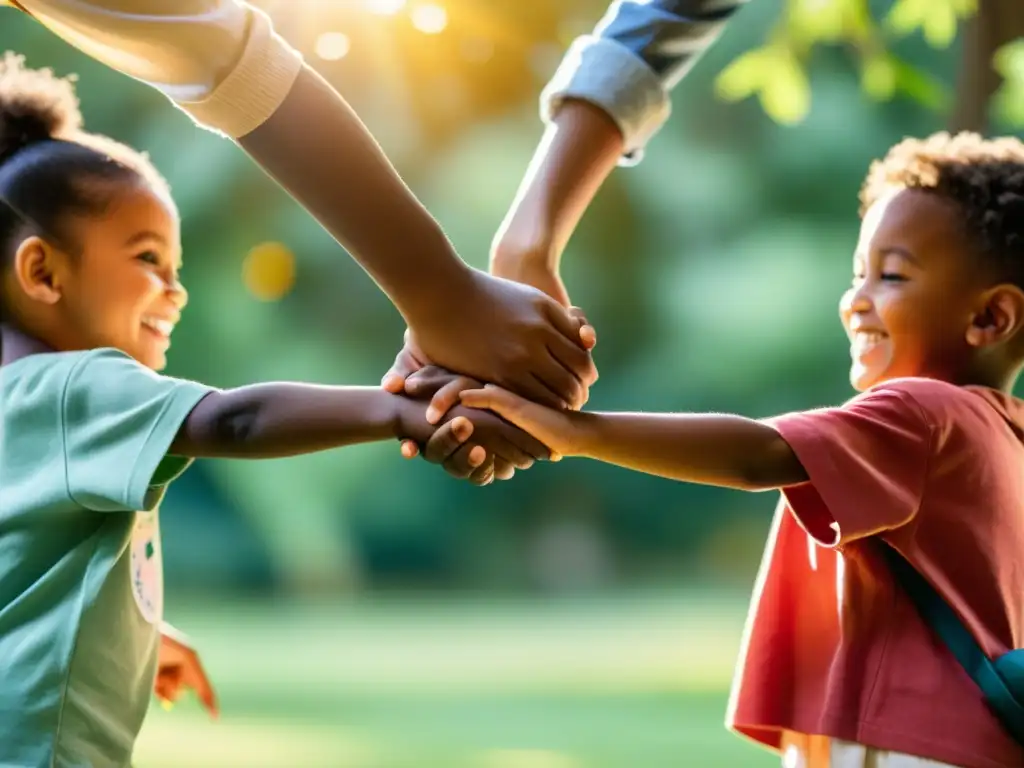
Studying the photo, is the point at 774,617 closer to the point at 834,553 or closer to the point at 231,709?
the point at 834,553

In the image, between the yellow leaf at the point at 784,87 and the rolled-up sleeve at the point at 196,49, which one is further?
the yellow leaf at the point at 784,87

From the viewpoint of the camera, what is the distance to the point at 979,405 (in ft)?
3.52

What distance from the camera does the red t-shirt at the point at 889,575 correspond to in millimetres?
988

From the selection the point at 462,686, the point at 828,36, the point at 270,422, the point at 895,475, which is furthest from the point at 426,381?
the point at 462,686

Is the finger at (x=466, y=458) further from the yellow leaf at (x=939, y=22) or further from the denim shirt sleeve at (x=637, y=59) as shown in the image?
the yellow leaf at (x=939, y=22)

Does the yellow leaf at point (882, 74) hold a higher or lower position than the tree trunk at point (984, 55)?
higher

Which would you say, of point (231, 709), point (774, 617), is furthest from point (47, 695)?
point (231, 709)

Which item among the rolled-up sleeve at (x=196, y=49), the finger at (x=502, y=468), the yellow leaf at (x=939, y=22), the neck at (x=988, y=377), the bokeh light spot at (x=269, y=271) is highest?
the bokeh light spot at (x=269, y=271)

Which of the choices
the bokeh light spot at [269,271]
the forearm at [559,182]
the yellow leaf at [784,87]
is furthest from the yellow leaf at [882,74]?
the bokeh light spot at [269,271]

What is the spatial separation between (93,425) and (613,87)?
1.83 feet

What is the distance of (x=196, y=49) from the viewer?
891mm

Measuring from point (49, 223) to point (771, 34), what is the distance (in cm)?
127

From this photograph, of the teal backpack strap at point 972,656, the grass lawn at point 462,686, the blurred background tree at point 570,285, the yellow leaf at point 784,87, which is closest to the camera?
the teal backpack strap at point 972,656

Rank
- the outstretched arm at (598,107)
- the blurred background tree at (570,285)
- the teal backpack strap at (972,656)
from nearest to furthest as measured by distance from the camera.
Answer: the teal backpack strap at (972,656), the outstretched arm at (598,107), the blurred background tree at (570,285)
